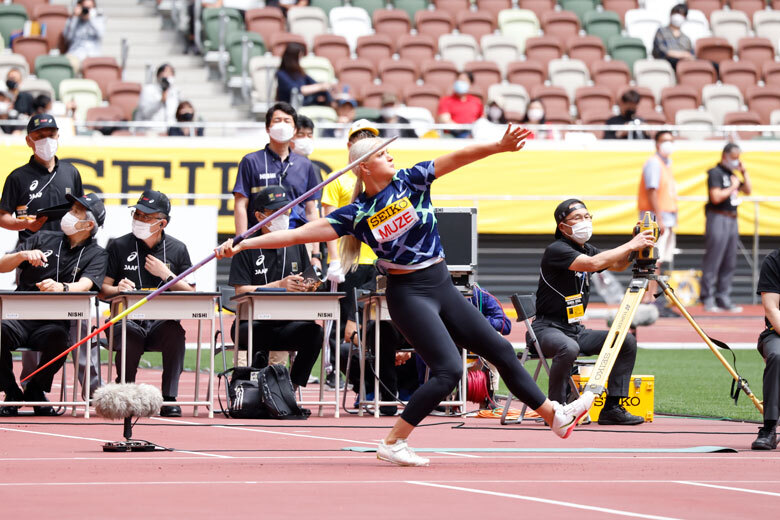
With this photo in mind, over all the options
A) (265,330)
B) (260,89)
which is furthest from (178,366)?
(260,89)

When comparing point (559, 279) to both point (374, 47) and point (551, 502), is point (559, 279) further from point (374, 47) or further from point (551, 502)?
point (374, 47)

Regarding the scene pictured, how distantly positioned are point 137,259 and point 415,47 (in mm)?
14204

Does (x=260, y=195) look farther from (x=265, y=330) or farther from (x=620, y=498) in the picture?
(x=620, y=498)

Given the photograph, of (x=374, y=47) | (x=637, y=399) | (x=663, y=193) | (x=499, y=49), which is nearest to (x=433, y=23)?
(x=499, y=49)

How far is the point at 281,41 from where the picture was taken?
24.4 metres

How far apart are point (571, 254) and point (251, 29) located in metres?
15.6

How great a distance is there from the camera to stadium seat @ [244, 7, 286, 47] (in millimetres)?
25344

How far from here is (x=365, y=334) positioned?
11.9 m

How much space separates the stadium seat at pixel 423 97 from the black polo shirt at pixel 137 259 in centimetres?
1201

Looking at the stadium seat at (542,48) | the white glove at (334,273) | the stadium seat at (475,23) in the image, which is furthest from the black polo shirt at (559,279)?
the stadium seat at (475,23)

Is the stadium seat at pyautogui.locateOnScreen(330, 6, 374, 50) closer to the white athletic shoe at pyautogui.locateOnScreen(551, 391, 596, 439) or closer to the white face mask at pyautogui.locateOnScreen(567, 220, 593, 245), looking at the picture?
the white face mask at pyautogui.locateOnScreen(567, 220, 593, 245)

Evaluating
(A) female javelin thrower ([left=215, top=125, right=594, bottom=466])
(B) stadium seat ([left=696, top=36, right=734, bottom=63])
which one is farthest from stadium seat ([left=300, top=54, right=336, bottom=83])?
(A) female javelin thrower ([left=215, top=125, right=594, bottom=466])

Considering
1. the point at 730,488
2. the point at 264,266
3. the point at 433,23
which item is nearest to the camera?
the point at 730,488

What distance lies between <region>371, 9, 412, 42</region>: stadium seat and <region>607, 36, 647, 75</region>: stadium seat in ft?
12.6
